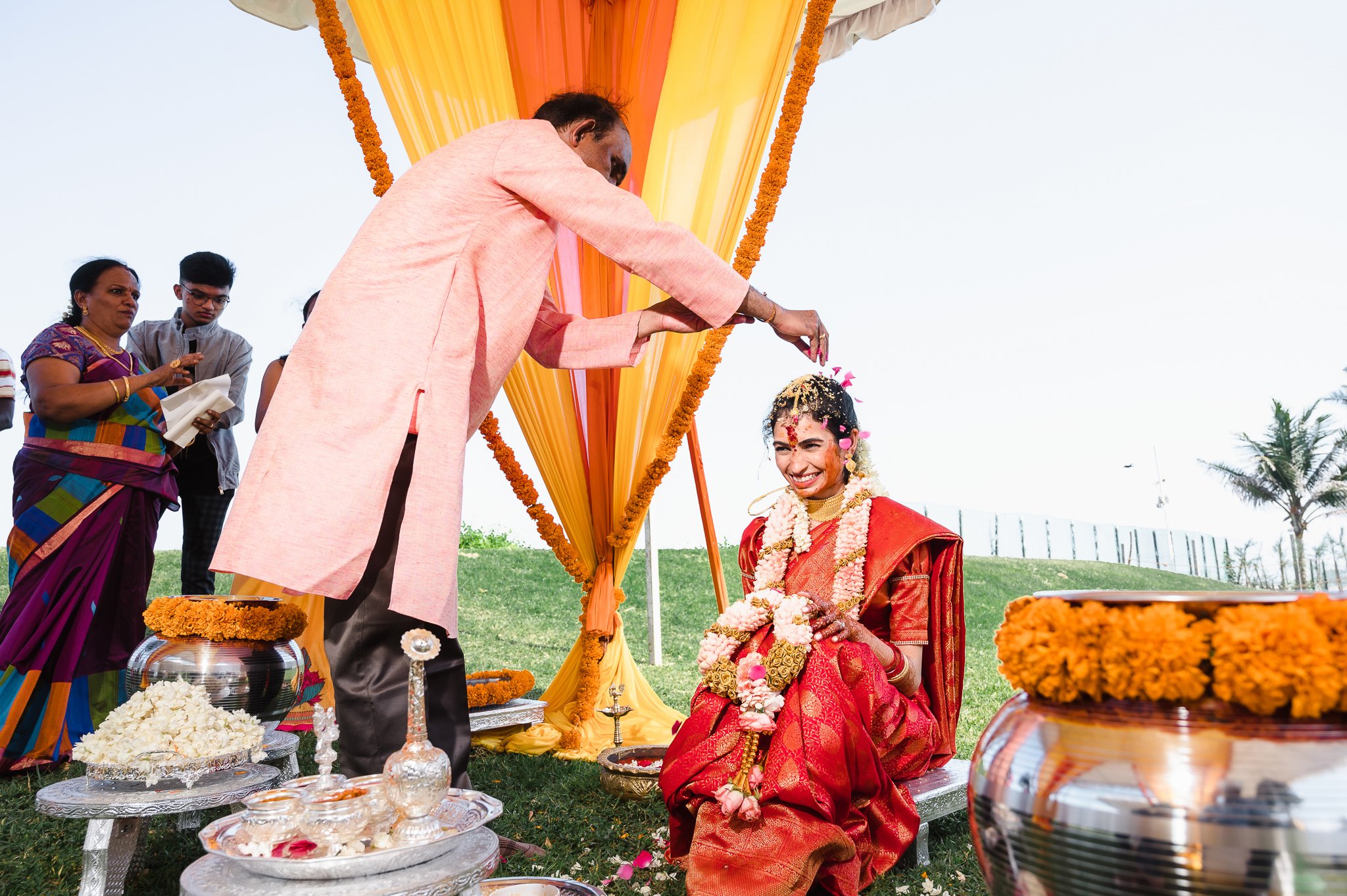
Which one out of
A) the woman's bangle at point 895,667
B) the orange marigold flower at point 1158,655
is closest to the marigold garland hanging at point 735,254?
the woman's bangle at point 895,667

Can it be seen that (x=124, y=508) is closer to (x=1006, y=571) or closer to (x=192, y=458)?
(x=192, y=458)

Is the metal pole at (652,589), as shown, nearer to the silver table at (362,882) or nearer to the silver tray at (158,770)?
the silver tray at (158,770)

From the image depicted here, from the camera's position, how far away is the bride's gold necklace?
3.62 metres

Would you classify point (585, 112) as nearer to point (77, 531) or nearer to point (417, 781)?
point (417, 781)

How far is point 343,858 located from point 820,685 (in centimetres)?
152

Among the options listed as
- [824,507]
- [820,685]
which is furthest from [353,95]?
[820,685]

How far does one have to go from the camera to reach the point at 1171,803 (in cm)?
117

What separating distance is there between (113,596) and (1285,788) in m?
4.80

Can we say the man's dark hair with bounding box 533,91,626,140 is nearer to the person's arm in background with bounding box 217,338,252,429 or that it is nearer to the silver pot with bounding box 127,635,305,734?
the silver pot with bounding box 127,635,305,734

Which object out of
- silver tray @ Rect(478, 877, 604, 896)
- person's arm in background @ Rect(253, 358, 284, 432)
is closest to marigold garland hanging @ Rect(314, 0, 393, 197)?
person's arm in background @ Rect(253, 358, 284, 432)

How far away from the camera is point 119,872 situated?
2.52 metres

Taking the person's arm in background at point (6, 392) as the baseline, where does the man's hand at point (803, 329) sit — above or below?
below

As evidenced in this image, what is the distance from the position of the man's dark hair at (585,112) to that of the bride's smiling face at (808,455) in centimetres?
127

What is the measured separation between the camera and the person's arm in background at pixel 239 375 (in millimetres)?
5512
